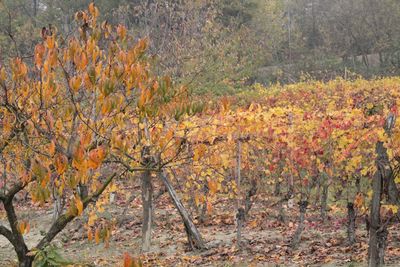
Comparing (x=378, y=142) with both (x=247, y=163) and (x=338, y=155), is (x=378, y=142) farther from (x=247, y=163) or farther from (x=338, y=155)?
(x=247, y=163)

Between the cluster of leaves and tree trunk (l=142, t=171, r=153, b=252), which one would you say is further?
tree trunk (l=142, t=171, r=153, b=252)

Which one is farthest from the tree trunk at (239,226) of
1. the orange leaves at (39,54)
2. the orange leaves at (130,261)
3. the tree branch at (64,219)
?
the orange leaves at (130,261)

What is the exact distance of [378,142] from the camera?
630 centimetres

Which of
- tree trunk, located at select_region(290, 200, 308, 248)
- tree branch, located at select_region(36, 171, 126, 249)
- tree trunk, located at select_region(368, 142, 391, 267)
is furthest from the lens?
tree trunk, located at select_region(290, 200, 308, 248)

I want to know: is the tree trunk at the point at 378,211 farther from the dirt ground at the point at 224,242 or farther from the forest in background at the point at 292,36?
the forest in background at the point at 292,36

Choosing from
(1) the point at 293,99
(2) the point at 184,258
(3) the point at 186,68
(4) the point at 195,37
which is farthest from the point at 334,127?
(4) the point at 195,37

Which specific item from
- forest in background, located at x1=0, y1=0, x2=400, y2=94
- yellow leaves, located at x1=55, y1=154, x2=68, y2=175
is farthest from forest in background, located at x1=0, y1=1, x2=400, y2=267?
forest in background, located at x1=0, y1=0, x2=400, y2=94

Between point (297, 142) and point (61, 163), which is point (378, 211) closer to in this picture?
point (297, 142)

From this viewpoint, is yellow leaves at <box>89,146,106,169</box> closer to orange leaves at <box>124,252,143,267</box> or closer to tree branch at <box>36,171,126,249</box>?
orange leaves at <box>124,252,143,267</box>

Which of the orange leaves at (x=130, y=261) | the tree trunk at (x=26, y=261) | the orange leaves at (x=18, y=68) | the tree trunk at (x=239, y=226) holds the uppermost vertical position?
the orange leaves at (x=18, y=68)

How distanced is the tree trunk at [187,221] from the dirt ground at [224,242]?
0.20m

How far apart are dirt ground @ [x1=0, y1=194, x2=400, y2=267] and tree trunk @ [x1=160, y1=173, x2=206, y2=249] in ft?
0.65

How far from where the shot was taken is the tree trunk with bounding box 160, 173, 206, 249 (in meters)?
9.79

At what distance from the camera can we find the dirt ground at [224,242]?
8.86 meters
